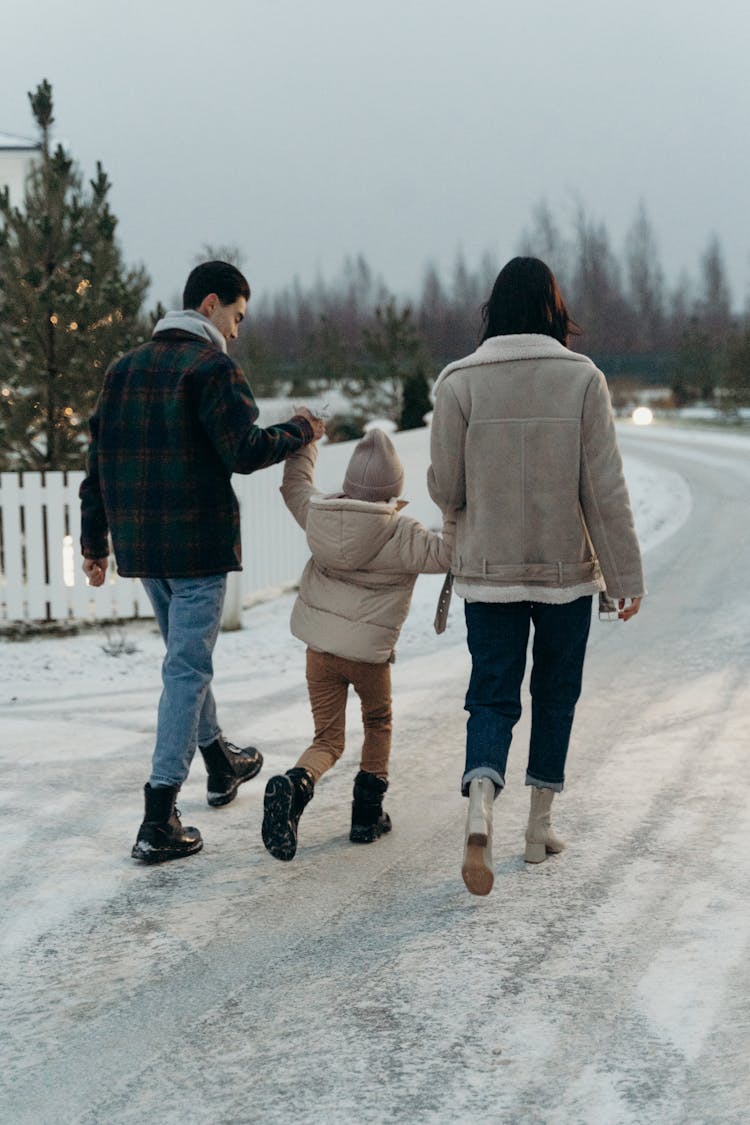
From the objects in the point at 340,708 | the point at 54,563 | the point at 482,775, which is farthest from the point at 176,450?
the point at 54,563

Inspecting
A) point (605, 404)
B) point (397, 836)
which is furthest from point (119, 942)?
point (605, 404)

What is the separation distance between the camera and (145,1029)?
2.89 m

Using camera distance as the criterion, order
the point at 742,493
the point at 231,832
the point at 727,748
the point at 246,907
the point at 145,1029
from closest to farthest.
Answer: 1. the point at 145,1029
2. the point at 246,907
3. the point at 231,832
4. the point at 727,748
5. the point at 742,493

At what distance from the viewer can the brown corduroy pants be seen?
160 inches

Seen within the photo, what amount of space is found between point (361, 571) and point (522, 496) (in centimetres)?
66

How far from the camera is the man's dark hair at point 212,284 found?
13.7ft

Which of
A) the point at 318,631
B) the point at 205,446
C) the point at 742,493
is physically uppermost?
the point at 205,446

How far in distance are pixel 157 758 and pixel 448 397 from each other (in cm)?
149

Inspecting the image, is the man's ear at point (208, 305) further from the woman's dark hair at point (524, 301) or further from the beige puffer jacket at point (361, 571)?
the woman's dark hair at point (524, 301)

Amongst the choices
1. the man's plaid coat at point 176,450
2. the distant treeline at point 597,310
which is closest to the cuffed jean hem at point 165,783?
the man's plaid coat at point 176,450

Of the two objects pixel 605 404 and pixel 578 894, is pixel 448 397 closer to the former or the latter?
pixel 605 404

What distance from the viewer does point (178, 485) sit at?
157 inches

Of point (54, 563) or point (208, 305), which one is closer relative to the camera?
point (208, 305)

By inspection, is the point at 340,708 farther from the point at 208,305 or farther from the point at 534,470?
the point at 208,305
